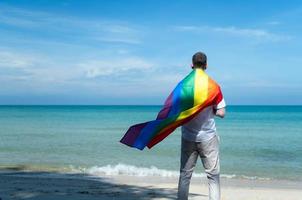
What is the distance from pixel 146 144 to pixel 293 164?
13672mm

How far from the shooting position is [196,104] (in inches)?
244

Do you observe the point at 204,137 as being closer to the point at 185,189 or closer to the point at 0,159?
the point at 185,189

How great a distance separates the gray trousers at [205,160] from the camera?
6211 millimetres

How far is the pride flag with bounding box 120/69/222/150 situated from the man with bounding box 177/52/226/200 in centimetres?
8

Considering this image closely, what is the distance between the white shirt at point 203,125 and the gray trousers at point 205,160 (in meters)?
0.06

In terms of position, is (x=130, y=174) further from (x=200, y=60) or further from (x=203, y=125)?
(x=200, y=60)

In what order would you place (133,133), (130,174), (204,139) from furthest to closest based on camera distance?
(130,174)
(133,133)
(204,139)

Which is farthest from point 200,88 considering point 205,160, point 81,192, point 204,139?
point 81,192

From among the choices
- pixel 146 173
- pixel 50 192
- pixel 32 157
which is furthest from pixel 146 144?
pixel 32 157

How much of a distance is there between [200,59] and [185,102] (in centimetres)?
57

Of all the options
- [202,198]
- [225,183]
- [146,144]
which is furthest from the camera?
[225,183]

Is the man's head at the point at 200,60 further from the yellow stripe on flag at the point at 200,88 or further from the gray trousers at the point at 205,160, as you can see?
the gray trousers at the point at 205,160

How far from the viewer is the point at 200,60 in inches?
247

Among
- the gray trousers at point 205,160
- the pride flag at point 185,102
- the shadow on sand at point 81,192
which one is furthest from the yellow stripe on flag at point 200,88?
the shadow on sand at point 81,192
